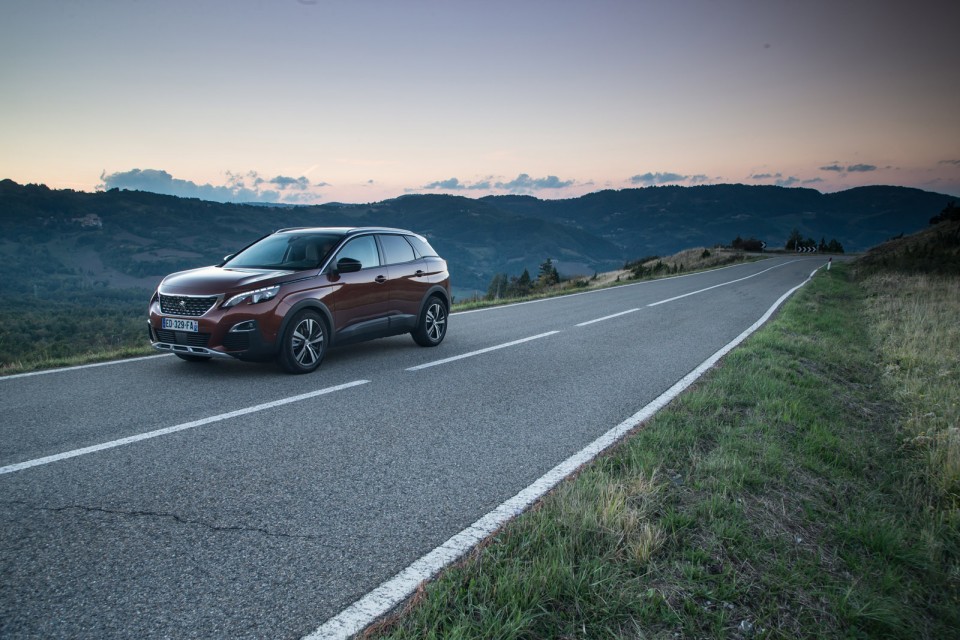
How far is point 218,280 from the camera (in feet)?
21.5

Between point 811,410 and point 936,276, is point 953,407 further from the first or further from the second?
point 936,276

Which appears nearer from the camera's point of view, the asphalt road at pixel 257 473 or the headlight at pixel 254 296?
the asphalt road at pixel 257 473

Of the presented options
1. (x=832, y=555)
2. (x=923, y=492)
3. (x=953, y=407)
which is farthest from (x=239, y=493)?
(x=953, y=407)

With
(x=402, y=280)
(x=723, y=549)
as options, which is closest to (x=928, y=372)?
(x=723, y=549)

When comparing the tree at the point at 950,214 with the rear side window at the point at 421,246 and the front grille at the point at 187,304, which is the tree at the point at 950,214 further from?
the front grille at the point at 187,304

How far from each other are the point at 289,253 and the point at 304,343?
1.48 metres

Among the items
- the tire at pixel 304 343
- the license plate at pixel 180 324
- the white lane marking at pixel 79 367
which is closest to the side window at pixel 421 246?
the tire at pixel 304 343

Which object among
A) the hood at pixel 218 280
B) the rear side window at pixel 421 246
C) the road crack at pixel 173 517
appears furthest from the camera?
the rear side window at pixel 421 246

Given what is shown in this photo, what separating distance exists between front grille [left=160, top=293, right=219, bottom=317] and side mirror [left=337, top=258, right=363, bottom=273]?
5.09ft

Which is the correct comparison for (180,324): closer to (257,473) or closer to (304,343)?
(304,343)

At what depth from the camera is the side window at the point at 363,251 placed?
7590 millimetres

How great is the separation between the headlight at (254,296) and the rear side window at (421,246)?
2.82 meters

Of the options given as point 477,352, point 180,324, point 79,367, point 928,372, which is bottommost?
point 928,372

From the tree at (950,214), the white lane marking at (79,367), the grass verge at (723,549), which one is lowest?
the grass verge at (723,549)
